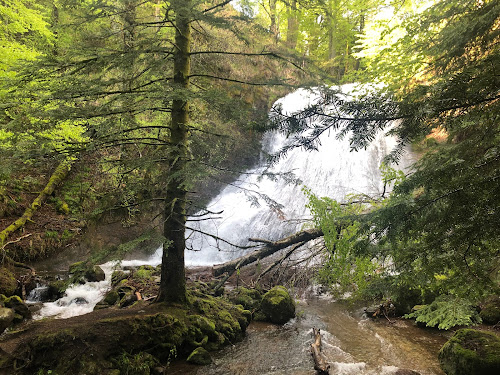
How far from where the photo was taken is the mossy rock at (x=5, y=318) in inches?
231

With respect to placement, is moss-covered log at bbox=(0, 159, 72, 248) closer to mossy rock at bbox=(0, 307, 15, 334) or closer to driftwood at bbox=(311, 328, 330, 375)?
mossy rock at bbox=(0, 307, 15, 334)

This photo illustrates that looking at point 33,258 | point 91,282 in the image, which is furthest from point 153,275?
point 33,258

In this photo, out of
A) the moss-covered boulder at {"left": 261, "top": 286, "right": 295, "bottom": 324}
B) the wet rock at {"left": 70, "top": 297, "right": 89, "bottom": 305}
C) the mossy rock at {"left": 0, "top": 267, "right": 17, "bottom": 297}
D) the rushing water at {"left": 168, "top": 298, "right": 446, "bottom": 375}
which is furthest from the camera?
the wet rock at {"left": 70, "top": 297, "right": 89, "bottom": 305}

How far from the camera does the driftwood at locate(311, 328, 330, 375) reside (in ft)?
15.7

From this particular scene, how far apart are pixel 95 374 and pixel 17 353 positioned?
1.15 metres

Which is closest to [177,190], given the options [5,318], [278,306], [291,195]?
[278,306]

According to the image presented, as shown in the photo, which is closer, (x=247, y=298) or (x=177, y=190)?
(x=177, y=190)

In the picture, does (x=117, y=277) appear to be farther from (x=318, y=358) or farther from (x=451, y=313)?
(x=451, y=313)

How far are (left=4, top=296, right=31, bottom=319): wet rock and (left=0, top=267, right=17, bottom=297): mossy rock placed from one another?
1.78 ft

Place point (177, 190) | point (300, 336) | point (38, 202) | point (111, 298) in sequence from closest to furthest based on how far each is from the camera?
1. point (177, 190)
2. point (300, 336)
3. point (111, 298)
4. point (38, 202)

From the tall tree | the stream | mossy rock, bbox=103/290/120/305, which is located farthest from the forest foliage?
mossy rock, bbox=103/290/120/305

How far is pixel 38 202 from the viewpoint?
10.6 metres

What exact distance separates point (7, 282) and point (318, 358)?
7.27 meters

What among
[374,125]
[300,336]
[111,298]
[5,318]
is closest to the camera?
[374,125]
